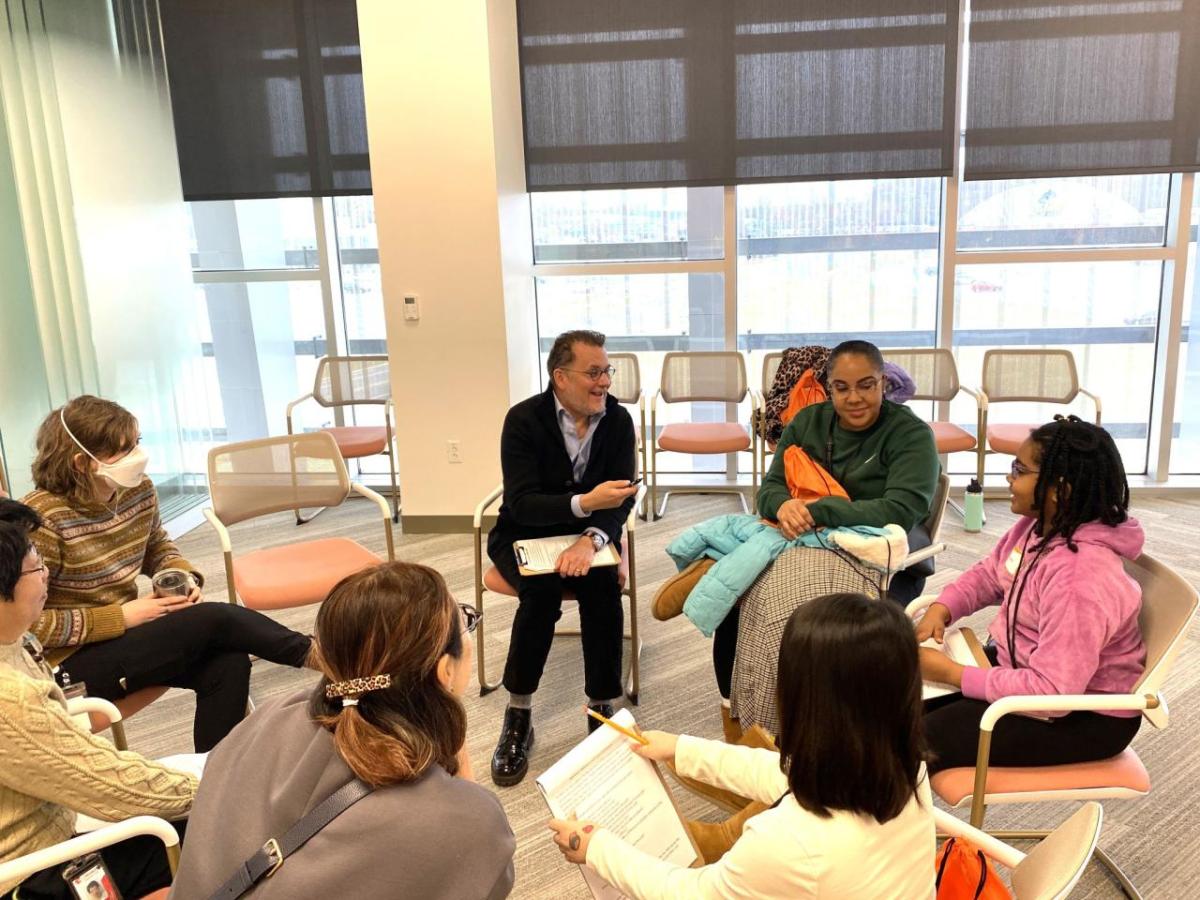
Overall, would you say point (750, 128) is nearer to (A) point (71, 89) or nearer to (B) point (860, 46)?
(B) point (860, 46)

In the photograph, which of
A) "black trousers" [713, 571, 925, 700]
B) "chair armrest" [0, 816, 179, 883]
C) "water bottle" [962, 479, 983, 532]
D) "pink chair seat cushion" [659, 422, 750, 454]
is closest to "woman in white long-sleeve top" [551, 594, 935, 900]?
"chair armrest" [0, 816, 179, 883]

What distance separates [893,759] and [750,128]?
4519mm

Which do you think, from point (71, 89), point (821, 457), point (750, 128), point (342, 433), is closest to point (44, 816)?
point (821, 457)

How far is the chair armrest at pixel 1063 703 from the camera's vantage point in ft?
6.01

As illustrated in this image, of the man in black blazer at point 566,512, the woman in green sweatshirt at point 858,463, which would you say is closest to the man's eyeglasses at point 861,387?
the woman in green sweatshirt at point 858,463

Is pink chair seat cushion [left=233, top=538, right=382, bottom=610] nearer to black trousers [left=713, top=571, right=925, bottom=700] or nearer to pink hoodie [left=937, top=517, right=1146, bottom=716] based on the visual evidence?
black trousers [left=713, top=571, right=925, bottom=700]

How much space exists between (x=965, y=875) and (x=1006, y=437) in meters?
3.92

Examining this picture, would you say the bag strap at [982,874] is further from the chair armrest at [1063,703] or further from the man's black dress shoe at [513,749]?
the man's black dress shoe at [513,749]

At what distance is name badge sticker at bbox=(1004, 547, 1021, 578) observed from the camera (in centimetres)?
227

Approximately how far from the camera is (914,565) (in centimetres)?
283

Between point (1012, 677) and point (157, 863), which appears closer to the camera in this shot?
point (157, 863)

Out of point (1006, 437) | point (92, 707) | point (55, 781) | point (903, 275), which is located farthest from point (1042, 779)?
point (903, 275)

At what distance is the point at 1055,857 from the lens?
1.31m

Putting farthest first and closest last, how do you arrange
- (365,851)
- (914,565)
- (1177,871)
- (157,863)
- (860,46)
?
(860,46) → (914,565) → (1177,871) → (157,863) → (365,851)
